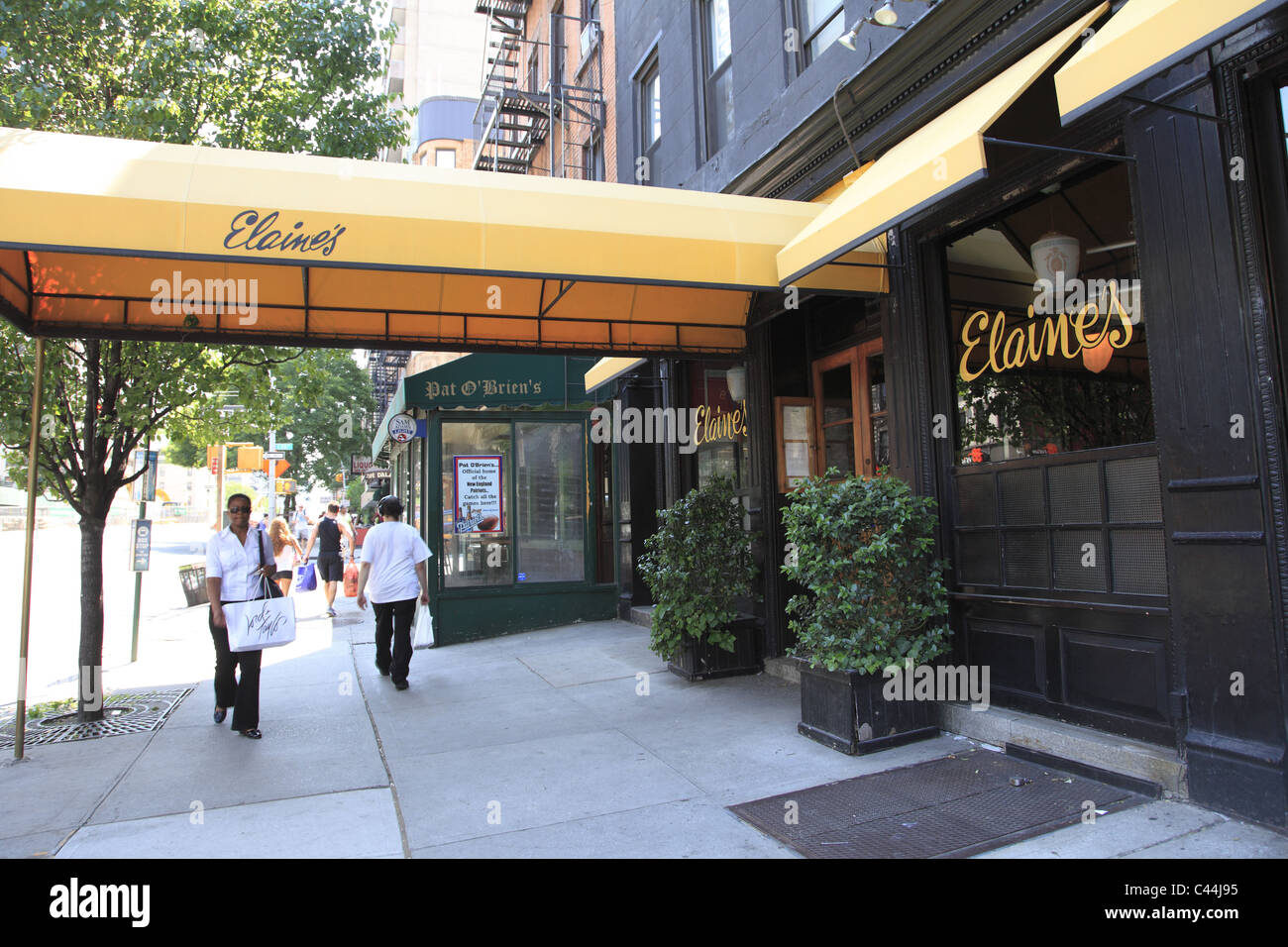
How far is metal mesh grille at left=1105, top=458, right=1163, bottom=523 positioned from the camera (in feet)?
14.1

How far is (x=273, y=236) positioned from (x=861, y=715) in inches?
181

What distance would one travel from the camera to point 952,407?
5.66m

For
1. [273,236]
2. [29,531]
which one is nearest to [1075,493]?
[273,236]

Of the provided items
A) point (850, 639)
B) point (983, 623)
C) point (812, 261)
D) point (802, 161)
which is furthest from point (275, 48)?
point (983, 623)

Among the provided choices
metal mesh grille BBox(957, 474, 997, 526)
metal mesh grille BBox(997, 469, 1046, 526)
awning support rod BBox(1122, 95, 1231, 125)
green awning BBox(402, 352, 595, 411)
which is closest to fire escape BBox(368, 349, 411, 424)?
green awning BBox(402, 352, 595, 411)

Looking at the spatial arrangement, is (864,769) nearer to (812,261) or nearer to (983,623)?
(983,623)

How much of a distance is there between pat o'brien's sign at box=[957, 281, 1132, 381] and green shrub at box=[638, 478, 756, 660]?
257 centimetres

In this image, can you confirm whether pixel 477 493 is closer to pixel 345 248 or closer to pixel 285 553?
pixel 345 248

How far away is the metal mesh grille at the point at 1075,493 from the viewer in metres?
4.64

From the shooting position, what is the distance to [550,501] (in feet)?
37.1

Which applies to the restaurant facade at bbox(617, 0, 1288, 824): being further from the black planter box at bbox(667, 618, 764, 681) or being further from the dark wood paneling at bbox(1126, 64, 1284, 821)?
the black planter box at bbox(667, 618, 764, 681)

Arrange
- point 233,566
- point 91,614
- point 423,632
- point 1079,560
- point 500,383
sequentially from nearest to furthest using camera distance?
point 1079,560
point 233,566
point 91,614
point 500,383
point 423,632

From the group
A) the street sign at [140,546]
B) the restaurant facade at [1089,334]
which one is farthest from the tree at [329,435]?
the restaurant facade at [1089,334]
